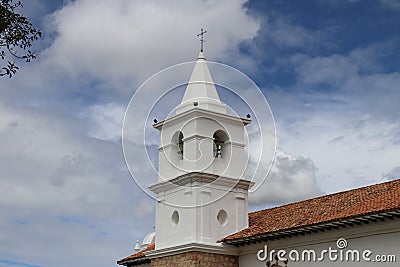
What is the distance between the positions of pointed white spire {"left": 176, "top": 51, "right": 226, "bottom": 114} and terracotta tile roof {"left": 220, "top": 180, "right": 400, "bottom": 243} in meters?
4.38

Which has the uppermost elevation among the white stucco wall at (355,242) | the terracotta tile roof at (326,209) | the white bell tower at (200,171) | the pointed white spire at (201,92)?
the pointed white spire at (201,92)

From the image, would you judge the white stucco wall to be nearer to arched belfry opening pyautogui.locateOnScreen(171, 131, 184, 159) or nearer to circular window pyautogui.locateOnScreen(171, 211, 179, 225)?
circular window pyautogui.locateOnScreen(171, 211, 179, 225)

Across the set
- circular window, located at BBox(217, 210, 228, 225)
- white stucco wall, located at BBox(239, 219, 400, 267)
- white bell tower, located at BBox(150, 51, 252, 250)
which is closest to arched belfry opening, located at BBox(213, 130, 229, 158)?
white bell tower, located at BBox(150, 51, 252, 250)

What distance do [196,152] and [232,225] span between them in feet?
9.26

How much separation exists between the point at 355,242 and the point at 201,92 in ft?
29.1

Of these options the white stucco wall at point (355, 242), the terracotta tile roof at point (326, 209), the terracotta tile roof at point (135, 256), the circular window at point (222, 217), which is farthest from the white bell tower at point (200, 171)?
the terracotta tile roof at point (135, 256)

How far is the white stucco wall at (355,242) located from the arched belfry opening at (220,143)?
14.6 feet

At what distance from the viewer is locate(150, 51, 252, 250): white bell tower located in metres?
22.2

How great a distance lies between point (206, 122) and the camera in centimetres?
2311

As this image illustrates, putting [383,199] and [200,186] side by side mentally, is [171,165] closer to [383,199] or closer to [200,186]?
[200,186]

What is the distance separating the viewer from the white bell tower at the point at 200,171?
22.2 m

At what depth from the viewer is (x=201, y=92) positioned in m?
23.9

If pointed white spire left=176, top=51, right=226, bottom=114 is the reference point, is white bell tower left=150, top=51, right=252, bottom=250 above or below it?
below

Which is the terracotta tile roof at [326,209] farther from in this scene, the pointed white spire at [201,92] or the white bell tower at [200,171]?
the pointed white spire at [201,92]
